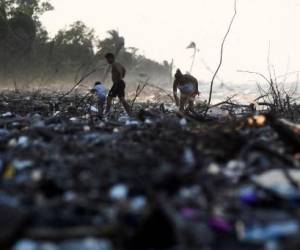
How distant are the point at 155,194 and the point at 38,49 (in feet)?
104

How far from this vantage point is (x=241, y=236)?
8.04ft

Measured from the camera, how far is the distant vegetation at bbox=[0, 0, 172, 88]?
87.8 feet

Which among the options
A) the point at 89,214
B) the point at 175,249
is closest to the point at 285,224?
the point at 175,249

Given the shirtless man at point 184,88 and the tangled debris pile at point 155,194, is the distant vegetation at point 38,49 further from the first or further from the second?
the tangled debris pile at point 155,194

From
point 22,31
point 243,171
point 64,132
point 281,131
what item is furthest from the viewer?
point 22,31

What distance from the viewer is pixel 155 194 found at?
2688 millimetres

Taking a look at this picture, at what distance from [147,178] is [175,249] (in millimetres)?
641

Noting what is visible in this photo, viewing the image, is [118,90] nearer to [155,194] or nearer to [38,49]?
[155,194]

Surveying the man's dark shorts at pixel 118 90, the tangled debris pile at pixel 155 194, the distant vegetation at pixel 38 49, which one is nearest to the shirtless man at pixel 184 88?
the man's dark shorts at pixel 118 90

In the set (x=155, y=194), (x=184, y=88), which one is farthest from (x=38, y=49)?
(x=155, y=194)

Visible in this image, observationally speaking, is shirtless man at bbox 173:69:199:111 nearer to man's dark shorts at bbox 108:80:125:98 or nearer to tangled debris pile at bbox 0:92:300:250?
man's dark shorts at bbox 108:80:125:98

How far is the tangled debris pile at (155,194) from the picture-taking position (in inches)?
93.6

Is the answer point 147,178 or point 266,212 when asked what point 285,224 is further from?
point 147,178

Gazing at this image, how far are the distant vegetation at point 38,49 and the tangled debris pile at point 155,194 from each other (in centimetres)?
1586
